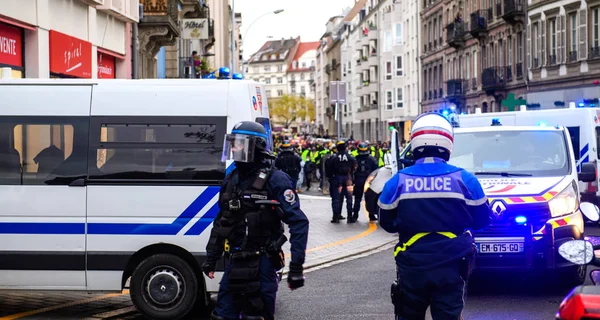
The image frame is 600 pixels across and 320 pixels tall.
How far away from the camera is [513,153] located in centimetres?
1179

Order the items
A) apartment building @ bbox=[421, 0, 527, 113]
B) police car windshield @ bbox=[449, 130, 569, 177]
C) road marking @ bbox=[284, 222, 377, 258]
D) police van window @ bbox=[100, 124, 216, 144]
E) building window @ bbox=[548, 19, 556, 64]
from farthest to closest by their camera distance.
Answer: apartment building @ bbox=[421, 0, 527, 113], building window @ bbox=[548, 19, 556, 64], road marking @ bbox=[284, 222, 377, 258], police car windshield @ bbox=[449, 130, 569, 177], police van window @ bbox=[100, 124, 216, 144]

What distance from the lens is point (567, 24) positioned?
1761 inches

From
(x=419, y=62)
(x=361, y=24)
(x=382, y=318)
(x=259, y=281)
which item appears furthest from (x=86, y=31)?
(x=361, y=24)

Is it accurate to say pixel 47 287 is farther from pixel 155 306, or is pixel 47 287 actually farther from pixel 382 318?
pixel 382 318

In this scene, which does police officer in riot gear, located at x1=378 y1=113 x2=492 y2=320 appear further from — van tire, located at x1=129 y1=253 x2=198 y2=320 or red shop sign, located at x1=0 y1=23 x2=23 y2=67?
red shop sign, located at x1=0 y1=23 x2=23 y2=67

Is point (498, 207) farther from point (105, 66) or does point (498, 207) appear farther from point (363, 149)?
point (105, 66)

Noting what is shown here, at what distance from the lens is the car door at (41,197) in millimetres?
9445

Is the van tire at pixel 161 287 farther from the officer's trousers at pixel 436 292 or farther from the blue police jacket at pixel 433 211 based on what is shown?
the officer's trousers at pixel 436 292

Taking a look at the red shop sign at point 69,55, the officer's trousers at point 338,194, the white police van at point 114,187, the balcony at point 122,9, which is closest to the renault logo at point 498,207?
the white police van at point 114,187

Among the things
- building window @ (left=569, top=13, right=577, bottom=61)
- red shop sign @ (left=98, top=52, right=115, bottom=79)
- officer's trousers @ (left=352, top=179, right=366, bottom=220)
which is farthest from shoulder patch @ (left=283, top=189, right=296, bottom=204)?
building window @ (left=569, top=13, right=577, bottom=61)

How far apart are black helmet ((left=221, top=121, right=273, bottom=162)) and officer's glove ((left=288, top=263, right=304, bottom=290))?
2.53ft

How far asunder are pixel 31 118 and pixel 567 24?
38306 mm

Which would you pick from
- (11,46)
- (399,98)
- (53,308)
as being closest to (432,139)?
(53,308)

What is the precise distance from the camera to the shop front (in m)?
16.3
